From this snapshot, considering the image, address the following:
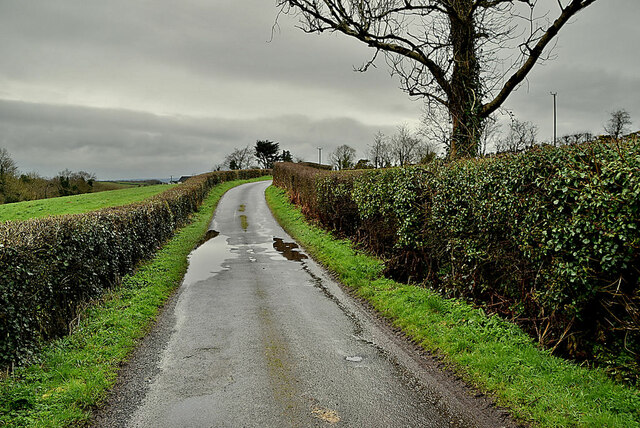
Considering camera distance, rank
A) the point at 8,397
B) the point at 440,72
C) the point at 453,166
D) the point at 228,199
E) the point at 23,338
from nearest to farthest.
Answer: the point at 8,397
the point at 23,338
the point at 453,166
the point at 440,72
the point at 228,199

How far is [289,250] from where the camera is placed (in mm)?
14719

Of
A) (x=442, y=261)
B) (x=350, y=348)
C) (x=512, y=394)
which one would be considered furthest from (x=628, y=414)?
(x=442, y=261)

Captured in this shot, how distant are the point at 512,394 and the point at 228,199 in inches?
1222

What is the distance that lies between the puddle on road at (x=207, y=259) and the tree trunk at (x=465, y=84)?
8048 mm

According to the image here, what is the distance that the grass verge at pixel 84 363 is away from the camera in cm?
449

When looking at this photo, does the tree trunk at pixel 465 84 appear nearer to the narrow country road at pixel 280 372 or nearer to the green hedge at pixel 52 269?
the narrow country road at pixel 280 372

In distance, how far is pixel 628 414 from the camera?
156 inches

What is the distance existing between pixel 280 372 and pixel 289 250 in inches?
367

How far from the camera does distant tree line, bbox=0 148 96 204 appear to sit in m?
44.5

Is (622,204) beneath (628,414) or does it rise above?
above

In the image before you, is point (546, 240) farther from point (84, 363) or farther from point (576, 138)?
point (84, 363)

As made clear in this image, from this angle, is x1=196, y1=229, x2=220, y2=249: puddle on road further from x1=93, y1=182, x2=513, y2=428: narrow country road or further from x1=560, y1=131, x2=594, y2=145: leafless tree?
x1=560, y1=131, x2=594, y2=145: leafless tree

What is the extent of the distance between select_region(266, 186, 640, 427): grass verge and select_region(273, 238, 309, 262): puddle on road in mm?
4597

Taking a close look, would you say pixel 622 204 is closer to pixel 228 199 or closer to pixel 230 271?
pixel 230 271
